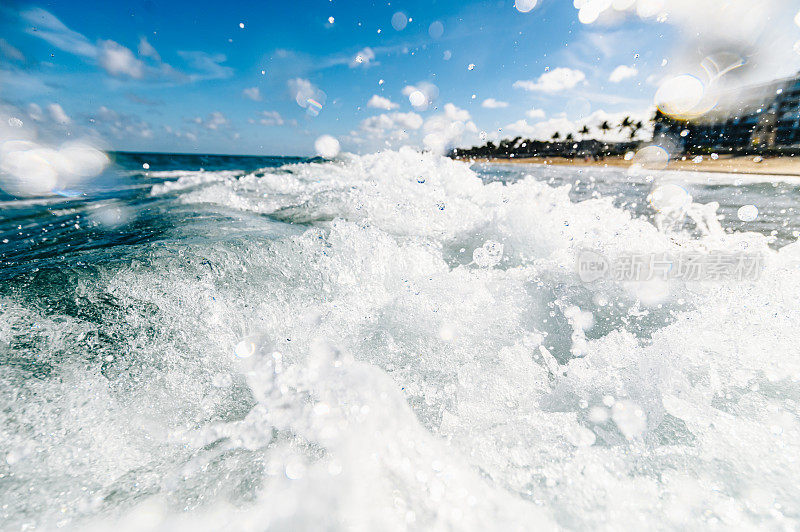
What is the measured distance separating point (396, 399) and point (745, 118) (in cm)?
7274

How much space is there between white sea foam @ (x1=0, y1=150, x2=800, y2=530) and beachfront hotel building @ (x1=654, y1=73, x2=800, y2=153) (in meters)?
57.9

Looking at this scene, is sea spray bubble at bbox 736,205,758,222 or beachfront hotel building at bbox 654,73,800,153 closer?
sea spray bubble at bbox 736,205,758,222

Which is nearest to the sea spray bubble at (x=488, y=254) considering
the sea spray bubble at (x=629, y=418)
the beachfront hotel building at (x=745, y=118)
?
the sea spray bubble at (x=629, y=418)

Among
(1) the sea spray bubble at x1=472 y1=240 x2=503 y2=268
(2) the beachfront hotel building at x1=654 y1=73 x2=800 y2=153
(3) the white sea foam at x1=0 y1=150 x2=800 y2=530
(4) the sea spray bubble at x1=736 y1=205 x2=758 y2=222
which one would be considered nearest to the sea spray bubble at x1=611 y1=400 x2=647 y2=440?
(3) the white sea foam at x1=0 y1=150 x2=800 y2=530

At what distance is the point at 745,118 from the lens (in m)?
47.6

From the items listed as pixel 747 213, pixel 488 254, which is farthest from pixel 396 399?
pixel 747 213

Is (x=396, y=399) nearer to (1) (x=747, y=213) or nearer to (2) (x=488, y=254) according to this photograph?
(2) (x=488, y=254)

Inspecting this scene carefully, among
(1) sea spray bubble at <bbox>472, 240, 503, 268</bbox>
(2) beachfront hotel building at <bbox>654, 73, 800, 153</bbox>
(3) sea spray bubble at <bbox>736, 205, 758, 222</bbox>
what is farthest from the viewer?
(2) beachfront hotel building at <bbox>654, 73, 800, 153</bbox>

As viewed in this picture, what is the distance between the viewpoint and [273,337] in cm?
222

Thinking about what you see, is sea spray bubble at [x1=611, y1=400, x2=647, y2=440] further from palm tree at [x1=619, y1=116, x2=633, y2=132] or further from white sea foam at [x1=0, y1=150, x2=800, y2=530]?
palm tree at [x1=619, y1=116, x2=633, y2=132]

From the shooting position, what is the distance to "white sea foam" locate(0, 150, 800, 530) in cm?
132

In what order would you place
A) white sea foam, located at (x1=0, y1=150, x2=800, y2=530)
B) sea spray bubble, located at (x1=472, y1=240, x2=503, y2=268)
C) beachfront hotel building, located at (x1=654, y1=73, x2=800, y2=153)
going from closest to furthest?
1. white sea foam, located at (x1=0, y1=150, x2=800, y2=530)
2. sea spray bubble, located at (x1=472, y1=240, x2=503, y2=268)
3. beachfront hotel building, located at (x1=654, y1=73, x2=800, y2=153)

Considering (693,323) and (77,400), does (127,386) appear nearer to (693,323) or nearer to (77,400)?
(77,400)

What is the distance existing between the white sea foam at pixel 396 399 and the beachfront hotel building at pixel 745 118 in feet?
190
